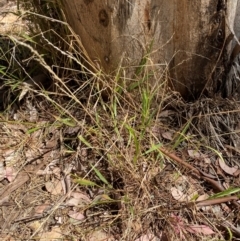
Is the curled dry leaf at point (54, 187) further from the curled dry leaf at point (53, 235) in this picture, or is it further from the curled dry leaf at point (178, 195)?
the curled dry leaf at point (178, 195)

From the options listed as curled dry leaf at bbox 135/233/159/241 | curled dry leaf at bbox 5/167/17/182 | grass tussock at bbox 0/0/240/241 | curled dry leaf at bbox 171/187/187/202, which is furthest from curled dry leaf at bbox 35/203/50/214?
curled dry leaf at bbox 171/187/187/202

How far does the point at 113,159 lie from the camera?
1.76 metres

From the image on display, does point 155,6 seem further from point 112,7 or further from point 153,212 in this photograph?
point 153,212

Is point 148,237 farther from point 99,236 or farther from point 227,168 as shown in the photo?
point 227,168

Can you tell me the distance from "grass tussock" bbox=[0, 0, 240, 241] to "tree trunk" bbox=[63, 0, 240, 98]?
0.07m

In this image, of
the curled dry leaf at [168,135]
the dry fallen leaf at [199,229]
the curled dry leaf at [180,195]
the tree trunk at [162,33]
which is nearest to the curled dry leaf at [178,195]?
the curled dry leaf at [180,195]

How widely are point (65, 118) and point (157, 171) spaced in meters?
0.50

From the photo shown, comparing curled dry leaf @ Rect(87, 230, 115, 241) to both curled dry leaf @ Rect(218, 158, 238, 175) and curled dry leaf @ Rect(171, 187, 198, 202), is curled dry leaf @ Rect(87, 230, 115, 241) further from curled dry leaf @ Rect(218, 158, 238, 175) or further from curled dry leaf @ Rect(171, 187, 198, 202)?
curled dry leaf @ Rect(218, 158, 238, 175)

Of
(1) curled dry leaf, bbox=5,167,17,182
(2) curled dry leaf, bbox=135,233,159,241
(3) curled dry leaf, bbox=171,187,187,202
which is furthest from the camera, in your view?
(1) curled dry leaf, bbox=5,167,17,182

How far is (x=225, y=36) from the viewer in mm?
1792

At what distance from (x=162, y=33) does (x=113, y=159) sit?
1.80 feet

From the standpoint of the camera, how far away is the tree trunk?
172cm

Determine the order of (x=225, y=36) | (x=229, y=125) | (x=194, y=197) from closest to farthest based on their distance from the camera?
(x=194, y=197) < (x=225, y=36) < (x=229, y=125)

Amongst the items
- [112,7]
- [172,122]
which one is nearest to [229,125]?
[172,122]
